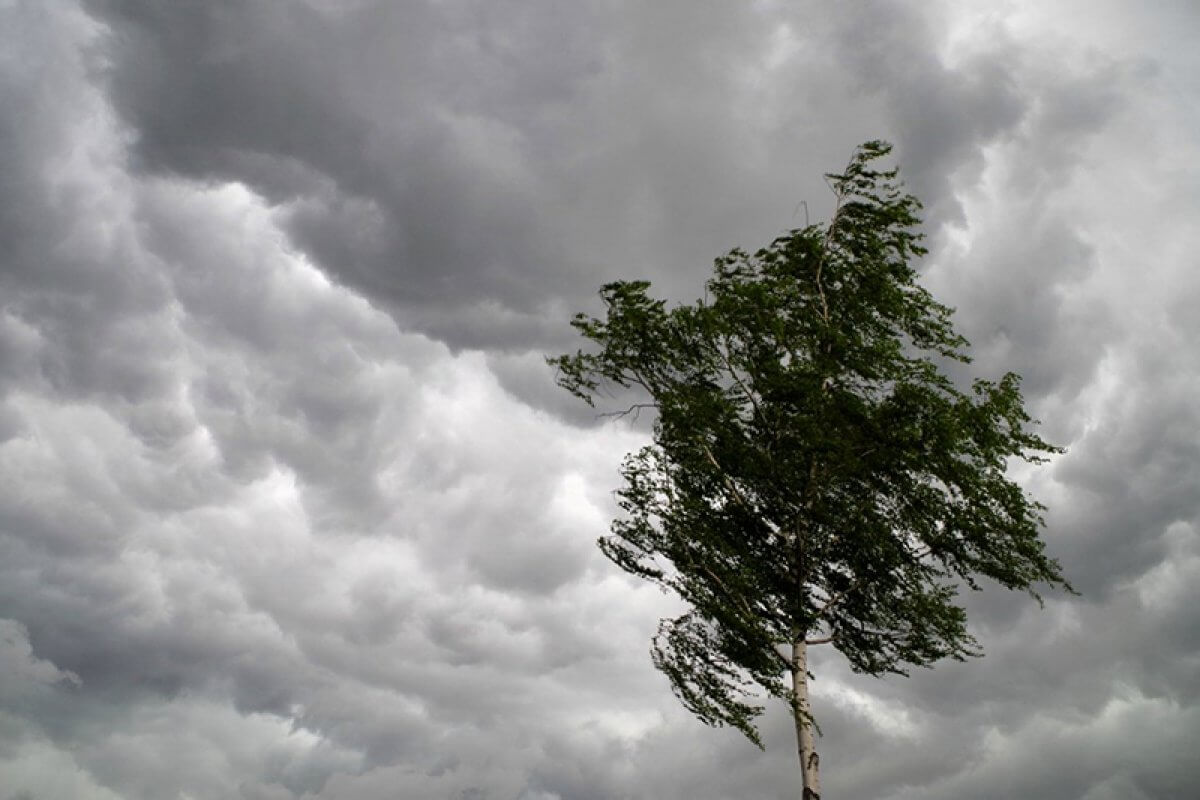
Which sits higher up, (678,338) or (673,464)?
(678,338)

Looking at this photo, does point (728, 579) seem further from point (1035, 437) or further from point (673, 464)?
point (1035, 437)

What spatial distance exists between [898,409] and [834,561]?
14.5ft

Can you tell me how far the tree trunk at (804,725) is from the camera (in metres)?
16.1

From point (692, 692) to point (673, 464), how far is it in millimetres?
5733

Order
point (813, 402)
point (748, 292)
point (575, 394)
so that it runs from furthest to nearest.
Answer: point (575, 394) < point (748, 292) < point (813, 402)

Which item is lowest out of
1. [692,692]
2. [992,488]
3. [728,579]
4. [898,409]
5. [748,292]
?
[692,692]

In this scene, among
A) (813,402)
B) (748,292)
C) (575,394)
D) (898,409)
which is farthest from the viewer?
(575,394)

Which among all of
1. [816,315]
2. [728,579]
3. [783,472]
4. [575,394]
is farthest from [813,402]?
[575,394]

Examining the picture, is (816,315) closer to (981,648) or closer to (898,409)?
(898,409)

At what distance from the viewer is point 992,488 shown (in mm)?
16953

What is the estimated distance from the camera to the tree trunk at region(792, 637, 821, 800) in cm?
1614

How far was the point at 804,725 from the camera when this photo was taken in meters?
16.7

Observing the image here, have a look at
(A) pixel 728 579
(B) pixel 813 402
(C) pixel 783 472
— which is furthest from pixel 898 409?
(A) pixel 728 579

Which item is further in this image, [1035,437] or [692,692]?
[692,692]
